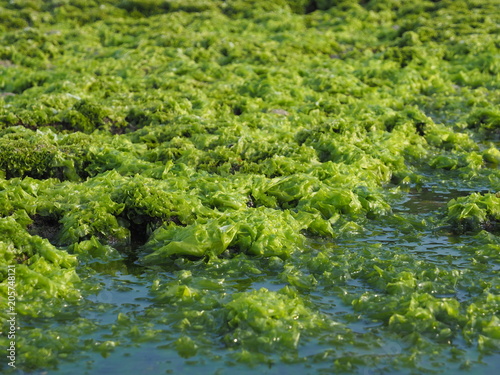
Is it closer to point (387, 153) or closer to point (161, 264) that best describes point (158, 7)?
point (387, 153)

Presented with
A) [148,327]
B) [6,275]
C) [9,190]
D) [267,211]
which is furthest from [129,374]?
[9,190]

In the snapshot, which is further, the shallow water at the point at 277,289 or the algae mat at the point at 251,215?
the algae mat at the point at 251,215

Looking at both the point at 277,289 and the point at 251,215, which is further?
the point at 251,215

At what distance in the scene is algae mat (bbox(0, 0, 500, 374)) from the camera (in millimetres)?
5727

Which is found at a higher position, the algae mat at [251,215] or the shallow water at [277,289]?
the algae mat at [251,215]

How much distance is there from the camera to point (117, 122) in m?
12.7

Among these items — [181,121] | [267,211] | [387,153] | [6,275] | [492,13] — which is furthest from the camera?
[492,13]

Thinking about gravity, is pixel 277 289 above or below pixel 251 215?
below

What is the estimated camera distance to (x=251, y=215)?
8.16 metres

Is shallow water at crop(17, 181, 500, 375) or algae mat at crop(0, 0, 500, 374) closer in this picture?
shallow water at crop(17, 181, 500, 375)

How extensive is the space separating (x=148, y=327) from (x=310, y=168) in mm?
4827

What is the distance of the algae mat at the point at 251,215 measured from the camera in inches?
225

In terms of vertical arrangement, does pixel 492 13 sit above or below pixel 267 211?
above

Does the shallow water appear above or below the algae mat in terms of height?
below
